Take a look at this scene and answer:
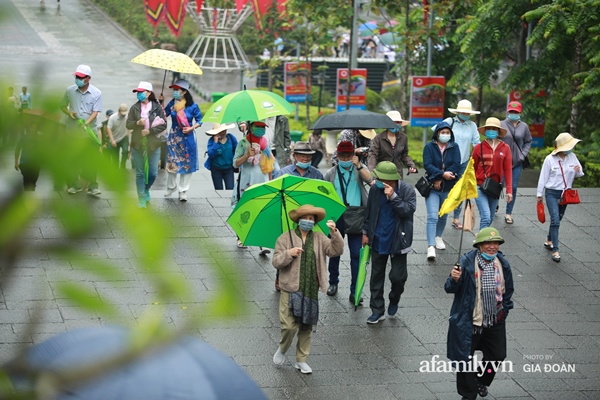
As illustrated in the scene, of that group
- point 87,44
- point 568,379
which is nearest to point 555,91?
point 568,379

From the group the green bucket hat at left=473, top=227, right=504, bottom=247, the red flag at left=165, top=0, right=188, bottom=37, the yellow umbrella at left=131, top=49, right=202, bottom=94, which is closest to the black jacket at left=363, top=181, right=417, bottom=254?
the green bucket hat at left=473, top=227, right=504, bottom=247

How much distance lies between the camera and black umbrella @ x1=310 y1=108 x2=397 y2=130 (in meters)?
12.5

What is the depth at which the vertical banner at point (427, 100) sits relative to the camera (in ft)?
73.6

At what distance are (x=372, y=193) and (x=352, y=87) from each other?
49.2 feet

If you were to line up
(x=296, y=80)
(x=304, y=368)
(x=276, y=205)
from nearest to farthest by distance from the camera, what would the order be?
(x=304, y=368)
(x=276, y=205)
(x=296, y=80)

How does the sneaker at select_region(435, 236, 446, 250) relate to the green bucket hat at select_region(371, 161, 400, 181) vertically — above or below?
below

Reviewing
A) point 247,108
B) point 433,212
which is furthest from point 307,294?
point 433,212

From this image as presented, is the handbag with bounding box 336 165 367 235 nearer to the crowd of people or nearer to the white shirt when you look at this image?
the crowd of people

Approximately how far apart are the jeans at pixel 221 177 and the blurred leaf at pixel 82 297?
1305cm

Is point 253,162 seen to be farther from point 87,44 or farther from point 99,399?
point 87,44

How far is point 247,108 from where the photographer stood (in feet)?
40.8

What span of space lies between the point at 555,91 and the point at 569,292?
1029cm

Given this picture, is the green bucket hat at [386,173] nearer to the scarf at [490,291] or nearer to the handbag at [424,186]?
the scarf at [490,291]

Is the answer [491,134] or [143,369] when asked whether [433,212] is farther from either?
[143,369]
